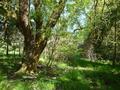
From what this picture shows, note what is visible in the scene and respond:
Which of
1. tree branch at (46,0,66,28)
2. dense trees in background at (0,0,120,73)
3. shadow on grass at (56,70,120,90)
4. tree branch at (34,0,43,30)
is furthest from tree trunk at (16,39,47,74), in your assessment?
shadow on grass at (56,70,120,90)

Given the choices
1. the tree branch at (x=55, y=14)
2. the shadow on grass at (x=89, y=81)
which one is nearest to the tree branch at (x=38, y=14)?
the tree branch at (x=55, y=14)

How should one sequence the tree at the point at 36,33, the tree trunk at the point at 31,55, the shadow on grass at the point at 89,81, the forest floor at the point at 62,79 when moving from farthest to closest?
the tree trunk at the point at 31,55, the tree at the point at 36,33, the shadow on grass at the point at 89,81, the forest floor at the point at 62,79

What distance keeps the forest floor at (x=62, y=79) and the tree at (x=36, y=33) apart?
0.83 metres

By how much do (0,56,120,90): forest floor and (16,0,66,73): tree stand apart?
828 millimetres

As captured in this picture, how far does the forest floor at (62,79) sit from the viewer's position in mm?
14027

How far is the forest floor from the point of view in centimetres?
1403

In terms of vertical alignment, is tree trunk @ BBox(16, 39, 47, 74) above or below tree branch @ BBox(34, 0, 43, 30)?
below

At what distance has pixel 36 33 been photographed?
55.8ft

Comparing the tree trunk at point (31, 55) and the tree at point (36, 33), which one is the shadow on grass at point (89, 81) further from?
the tree at point (36, 33)

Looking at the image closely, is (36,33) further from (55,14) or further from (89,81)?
(89,81)

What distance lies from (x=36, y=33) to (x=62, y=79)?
9.42 ft

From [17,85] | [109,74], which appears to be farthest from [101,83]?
[17,85]

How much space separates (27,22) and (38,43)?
1268mm

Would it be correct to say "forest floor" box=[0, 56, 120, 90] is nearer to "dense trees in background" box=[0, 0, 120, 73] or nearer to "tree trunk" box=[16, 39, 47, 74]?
"tree trunk" box=[16, 39, 47, 74]
